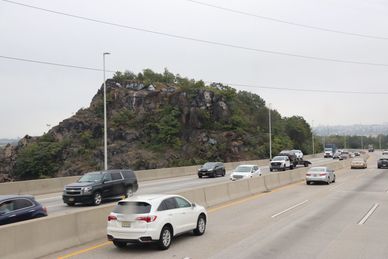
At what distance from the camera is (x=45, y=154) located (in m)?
77.3

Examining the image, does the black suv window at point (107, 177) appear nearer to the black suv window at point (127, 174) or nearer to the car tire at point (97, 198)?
the car tire at point (97, 198)

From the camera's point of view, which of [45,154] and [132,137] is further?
[132,137]

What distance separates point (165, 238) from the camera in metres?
12.6

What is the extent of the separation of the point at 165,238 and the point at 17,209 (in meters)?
4.93

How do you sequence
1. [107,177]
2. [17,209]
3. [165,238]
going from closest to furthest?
[165,238] < [17,209] < [107,177]

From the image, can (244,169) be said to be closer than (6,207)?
No

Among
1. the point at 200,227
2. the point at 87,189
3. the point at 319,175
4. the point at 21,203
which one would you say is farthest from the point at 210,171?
the point at 21,203

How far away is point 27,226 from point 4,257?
3.28 feet

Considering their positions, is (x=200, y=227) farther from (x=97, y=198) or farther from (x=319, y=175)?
(x=319, y=175)

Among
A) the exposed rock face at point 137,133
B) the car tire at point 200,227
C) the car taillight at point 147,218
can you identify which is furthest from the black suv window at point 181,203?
the exposed rock face at point 137,133

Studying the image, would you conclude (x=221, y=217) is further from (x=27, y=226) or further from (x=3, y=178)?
Answer: (x=3, y=178)

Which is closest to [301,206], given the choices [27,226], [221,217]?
[221,217]

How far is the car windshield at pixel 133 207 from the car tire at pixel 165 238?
69 cm

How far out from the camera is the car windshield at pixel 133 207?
12427 mm
